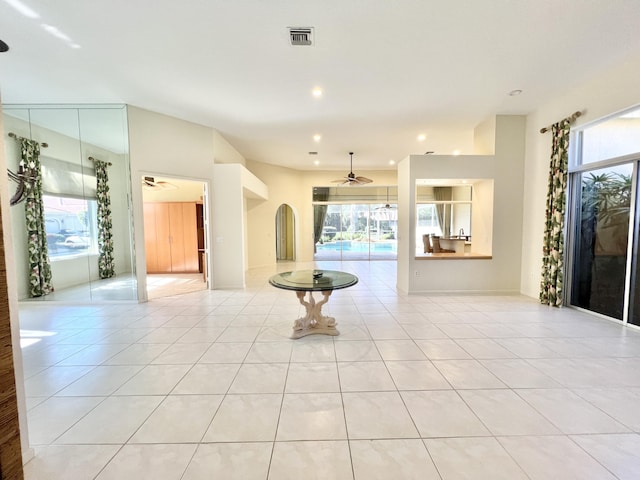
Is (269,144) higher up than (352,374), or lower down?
higher up

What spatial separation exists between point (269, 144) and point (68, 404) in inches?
246

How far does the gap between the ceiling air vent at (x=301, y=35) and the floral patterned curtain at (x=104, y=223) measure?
4.66m

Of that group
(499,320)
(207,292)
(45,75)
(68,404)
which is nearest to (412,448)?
(68,404)

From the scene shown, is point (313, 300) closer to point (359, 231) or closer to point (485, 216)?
point (485, 216)

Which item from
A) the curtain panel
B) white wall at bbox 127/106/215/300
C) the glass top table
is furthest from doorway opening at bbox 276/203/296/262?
the glass top table

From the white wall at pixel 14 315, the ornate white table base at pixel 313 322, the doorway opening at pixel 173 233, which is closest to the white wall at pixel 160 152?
the doorway opening at pixel 173 233

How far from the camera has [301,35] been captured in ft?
9.52

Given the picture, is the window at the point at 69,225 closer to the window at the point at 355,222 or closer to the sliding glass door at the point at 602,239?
the window at the point at 355,222

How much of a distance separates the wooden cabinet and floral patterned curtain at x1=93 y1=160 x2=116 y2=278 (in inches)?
92.9

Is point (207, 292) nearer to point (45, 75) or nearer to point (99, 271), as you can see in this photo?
point (99, 271)

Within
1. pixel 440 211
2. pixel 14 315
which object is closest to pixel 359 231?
pixel 440 211

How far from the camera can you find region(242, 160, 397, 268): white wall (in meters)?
9.23

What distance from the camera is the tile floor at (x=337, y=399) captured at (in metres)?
1.63

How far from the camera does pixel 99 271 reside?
571 centimetres
